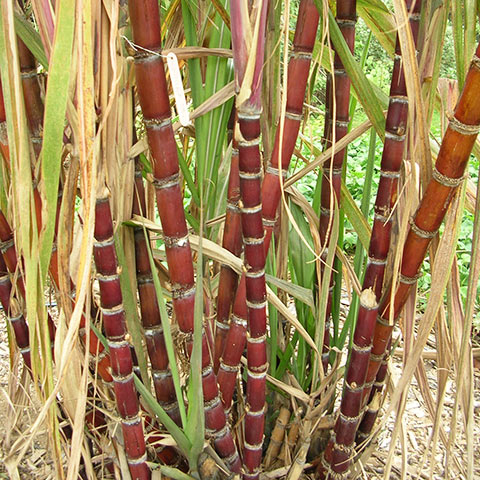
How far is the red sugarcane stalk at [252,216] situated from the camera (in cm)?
58

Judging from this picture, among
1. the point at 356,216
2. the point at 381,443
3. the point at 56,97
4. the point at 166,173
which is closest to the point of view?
the point at 56,97

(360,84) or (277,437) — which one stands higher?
(360,84)

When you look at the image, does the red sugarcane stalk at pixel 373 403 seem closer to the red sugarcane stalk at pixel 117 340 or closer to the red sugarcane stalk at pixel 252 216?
the red sugarcane stalk at pixel 252 216

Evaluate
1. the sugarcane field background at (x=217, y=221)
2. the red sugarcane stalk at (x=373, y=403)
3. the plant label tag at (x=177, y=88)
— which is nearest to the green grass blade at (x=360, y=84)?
the sugarcane field background at (x=217, y=221)

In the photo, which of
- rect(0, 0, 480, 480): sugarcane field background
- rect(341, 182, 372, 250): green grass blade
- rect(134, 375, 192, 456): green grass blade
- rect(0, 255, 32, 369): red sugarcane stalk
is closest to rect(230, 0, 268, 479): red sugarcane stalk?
rect(0, 0, 480, 480): sugarcane field background

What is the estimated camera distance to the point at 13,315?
0.86 metres

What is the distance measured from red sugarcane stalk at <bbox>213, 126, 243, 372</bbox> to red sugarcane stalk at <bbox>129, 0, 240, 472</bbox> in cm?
10

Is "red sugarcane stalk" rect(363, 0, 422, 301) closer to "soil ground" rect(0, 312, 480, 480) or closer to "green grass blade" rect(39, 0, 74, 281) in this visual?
"soil ground" rect(0, 312, 480, 480)

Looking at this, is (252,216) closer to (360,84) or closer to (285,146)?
(285,146)

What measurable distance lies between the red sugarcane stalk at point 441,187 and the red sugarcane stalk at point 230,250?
0.72 ft

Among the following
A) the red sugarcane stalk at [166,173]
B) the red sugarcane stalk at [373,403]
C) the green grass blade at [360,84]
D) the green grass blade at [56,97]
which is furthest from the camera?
the red sugarcane stalk at [373,403]

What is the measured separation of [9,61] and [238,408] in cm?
72

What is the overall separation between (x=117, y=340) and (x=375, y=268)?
1.21 feet

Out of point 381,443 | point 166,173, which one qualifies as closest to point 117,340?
point 166,173
